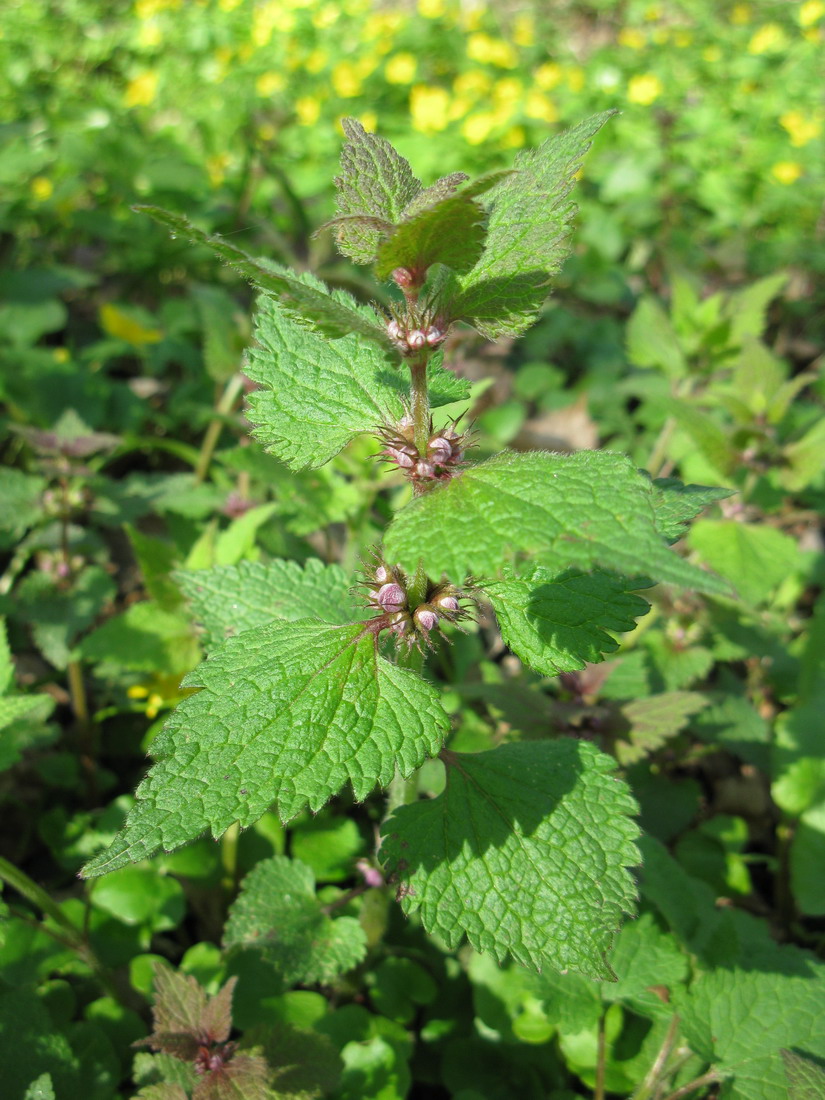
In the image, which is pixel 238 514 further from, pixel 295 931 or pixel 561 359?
pixel 561 359

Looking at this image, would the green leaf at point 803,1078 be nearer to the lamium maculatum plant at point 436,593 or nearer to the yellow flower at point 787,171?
the lamium maculatum plant at point 436,593

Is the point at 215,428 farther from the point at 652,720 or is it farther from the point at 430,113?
the point at 430,113

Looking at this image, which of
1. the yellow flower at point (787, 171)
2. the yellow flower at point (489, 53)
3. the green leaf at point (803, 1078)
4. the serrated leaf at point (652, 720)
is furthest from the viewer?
the yellow flower at point (489, 53)

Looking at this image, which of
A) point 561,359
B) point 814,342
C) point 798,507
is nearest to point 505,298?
point 798,507

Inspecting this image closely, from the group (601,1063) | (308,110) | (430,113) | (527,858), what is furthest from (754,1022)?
(308,110)

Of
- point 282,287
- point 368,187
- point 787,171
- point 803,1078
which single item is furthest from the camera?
point 787,171

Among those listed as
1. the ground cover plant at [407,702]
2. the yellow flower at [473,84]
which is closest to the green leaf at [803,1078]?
the ground cover plant at [407,702]

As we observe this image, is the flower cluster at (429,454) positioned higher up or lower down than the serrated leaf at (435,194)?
lower down
